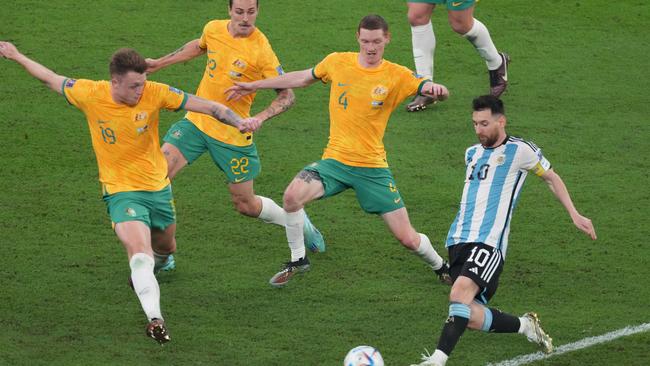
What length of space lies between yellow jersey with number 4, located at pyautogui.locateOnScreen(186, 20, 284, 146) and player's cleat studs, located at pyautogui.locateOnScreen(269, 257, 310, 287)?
1.19 metres

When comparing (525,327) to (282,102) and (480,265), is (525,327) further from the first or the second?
(282,102)

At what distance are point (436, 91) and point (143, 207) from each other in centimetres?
246

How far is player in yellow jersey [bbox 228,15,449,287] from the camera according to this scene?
9312 millimetres

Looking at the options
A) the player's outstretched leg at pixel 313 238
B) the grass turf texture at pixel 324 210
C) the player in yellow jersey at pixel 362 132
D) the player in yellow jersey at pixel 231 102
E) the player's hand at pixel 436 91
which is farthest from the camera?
the player's outstretched leg at pixel 313 238

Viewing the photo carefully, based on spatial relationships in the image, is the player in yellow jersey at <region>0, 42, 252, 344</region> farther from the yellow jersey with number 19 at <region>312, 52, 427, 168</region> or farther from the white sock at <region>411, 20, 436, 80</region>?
the white sock at <region>411, 20, 436, 80</region>

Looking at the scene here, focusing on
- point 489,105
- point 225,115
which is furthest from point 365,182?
point 489,105

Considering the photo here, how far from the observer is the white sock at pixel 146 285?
26.0 feet

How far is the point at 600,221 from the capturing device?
35.6 feet

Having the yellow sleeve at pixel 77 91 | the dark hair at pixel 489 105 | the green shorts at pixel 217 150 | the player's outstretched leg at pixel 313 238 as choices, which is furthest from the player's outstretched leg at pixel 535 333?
the yellow sleeve at pixel 77 91

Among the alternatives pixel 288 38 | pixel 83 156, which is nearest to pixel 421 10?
pixel 288 38

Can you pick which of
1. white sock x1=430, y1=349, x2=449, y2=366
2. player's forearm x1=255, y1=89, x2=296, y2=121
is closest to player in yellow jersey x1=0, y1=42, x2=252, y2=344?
player's forearm x1=255, y1=89, x2=296, y2=121

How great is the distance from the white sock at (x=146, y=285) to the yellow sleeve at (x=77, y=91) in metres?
1.27

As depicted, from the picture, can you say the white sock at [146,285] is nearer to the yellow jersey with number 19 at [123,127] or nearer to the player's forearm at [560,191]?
the yellow jersey with number 19 at [123,127]

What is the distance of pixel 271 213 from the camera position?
10234 mm
